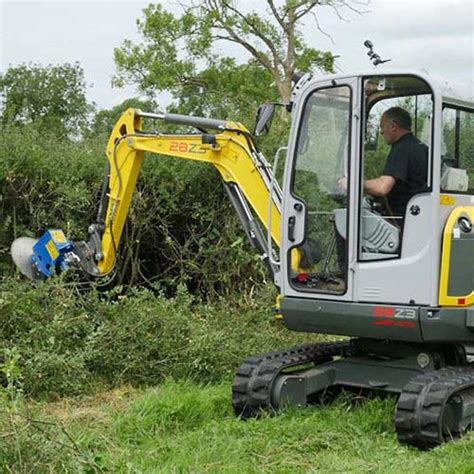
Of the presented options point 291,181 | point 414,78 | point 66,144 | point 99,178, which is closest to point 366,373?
point 291,181

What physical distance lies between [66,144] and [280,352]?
4669mm

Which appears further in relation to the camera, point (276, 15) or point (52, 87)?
point (52, 87)

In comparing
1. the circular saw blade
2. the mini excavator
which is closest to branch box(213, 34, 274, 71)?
the circular saw blade

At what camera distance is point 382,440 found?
20.6 ft

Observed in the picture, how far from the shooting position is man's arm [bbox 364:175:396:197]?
6.53 metres

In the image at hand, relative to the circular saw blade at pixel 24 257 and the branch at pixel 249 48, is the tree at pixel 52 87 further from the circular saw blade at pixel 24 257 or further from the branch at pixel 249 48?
→ the circular saw blade at pixel 24 257

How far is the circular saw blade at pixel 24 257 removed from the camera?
8.69m

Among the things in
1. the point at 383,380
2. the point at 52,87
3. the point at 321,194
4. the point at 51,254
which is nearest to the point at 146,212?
the point at 51,254

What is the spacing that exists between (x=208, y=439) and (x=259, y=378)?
898mm

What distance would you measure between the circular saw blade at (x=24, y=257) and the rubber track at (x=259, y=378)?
2630mm

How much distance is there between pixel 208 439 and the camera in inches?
241

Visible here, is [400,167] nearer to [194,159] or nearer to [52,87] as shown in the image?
[194,159]

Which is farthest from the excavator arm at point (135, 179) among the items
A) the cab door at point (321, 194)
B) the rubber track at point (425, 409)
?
the rubber track at point (425, 409)

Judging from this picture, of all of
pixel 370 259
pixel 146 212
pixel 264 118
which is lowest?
pixel 370 259
